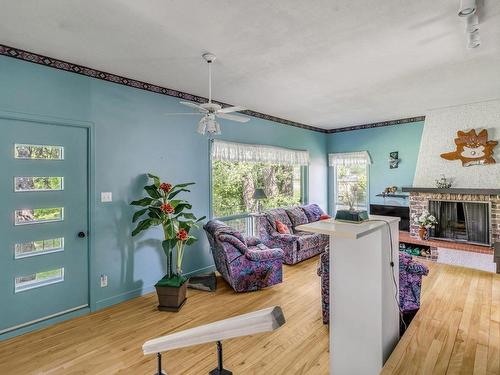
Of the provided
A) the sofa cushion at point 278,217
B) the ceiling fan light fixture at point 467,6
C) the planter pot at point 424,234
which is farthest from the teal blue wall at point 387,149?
the ceiling fan light fixture at point 467,6

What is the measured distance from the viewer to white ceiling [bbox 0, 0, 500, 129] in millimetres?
2141

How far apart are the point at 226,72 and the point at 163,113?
46.8 inches

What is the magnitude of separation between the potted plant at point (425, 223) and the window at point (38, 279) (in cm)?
588

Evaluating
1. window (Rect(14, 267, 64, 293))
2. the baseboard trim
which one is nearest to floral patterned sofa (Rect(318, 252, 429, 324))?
the baseboard trim

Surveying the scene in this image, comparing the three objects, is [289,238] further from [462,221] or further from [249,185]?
[462,221]

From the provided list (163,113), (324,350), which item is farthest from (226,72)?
(324,350)

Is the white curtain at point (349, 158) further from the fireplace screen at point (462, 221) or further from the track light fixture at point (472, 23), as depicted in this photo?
the track light fixture at point (472, 23)

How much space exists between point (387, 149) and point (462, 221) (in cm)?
207

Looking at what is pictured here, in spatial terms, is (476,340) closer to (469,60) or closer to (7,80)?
(469,60)

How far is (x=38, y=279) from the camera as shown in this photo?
3.01 meters

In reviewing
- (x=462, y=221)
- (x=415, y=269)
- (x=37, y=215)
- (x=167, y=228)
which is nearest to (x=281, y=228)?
(x=167, y=228)

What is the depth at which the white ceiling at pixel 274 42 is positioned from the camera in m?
2.14

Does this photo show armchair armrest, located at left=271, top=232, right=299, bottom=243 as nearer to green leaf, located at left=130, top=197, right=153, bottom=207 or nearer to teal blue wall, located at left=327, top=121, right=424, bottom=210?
green leaf, located at left=130, top=197, right=153, bottom=207

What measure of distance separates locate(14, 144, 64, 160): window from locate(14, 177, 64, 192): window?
230 mm
